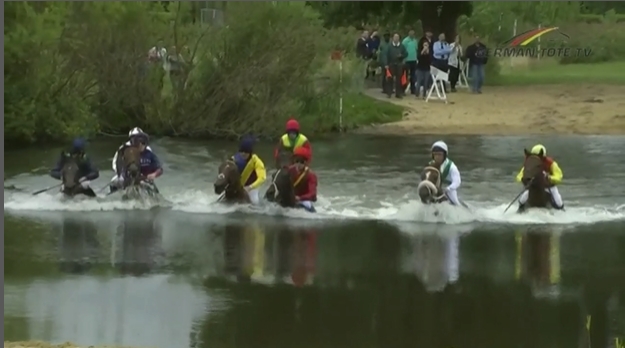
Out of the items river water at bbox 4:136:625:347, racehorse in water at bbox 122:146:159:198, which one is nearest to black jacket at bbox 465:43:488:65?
river water at bbox 4:136:625:347

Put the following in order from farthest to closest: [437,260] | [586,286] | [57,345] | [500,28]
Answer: [500,28]
[437,260]
[586,286]
[57,345]

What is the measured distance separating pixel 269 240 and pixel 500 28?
19697mm

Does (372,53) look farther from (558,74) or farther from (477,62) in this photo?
(558,74)

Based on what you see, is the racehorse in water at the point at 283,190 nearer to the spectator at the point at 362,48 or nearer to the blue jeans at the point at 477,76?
the spectator at the point at 362,48

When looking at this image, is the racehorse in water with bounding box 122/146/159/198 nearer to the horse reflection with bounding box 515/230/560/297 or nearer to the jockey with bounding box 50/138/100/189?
the jockey with bounding box 50/138/100/189

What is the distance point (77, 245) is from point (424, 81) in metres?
16.7

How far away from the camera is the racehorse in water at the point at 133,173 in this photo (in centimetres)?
1792

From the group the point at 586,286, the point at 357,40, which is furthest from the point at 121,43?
the point at 586,286

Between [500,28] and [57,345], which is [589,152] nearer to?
[500,28]

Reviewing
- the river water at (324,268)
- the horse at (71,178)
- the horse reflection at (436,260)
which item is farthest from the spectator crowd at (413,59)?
the horse reflection at (436,260)

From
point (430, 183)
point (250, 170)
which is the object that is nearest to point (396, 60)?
point (250, 170)

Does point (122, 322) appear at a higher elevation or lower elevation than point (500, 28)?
lower

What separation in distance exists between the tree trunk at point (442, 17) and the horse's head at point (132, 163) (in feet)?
57.1

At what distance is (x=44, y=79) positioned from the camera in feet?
84.9
